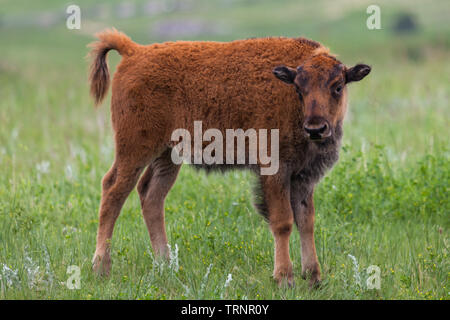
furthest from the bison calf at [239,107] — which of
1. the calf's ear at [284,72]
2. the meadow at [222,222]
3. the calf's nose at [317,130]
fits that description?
the meadow at [222,222]

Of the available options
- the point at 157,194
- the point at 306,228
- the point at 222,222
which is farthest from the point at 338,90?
the point at 157,194

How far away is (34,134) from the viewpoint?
11.2 m

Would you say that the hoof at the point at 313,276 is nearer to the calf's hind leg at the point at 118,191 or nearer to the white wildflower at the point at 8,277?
the calf's hind leg at the point at 118,191

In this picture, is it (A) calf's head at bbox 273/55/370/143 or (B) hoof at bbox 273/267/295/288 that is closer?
(A) calf's head at bbox 273/55/370/143

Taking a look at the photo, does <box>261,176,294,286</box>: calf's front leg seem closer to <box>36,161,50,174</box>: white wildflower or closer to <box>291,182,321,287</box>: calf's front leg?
<box>291,182,321,287</box>: calf's front leg

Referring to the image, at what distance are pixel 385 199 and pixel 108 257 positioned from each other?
3.43 metres

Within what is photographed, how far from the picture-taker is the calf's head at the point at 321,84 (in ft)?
15.6

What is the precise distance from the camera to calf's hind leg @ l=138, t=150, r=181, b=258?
6000 mm

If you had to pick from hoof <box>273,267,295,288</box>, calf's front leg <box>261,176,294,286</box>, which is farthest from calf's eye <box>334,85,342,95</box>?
hoof <box>273,267,295,288</box>

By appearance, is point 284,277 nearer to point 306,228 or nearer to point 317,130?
point 306,228

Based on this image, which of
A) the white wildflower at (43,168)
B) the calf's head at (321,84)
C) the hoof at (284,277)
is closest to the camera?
the calf's head at (321,84)

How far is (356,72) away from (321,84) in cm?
37

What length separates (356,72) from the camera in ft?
16.5

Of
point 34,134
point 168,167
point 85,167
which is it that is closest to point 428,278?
point 168,167
